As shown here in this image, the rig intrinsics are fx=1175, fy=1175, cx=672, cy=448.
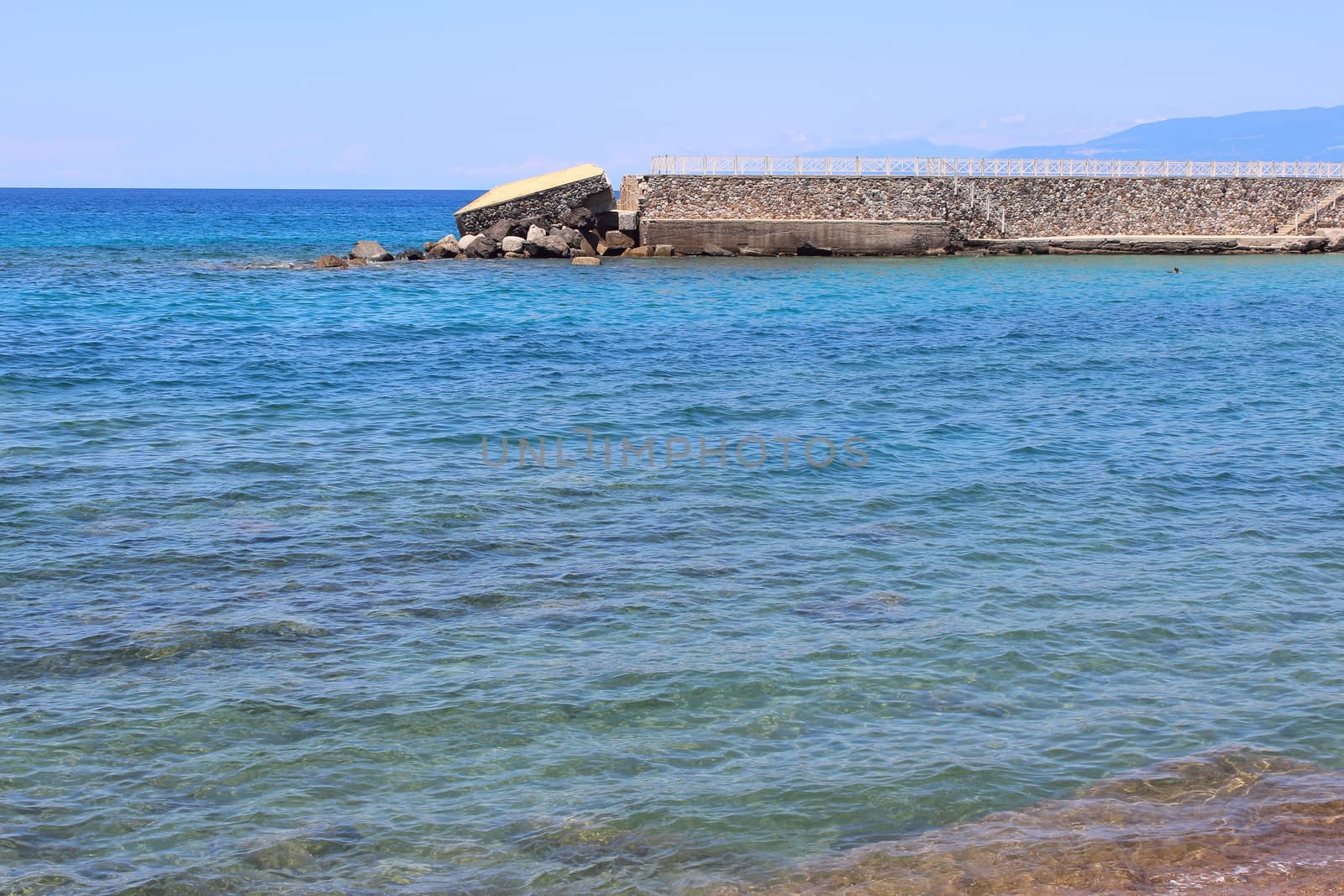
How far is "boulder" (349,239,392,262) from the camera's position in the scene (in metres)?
37.9

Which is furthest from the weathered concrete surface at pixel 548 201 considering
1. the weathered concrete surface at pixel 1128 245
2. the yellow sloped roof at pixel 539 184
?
the weathered concrete surface at pixel 1128 245

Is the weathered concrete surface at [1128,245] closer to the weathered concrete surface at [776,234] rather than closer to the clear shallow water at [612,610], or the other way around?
the weathered concrete surface at [776,234]

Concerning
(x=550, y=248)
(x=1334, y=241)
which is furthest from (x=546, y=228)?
(x=1334, y=241)

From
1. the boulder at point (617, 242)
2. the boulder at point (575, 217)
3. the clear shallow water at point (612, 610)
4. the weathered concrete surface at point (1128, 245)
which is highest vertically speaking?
the boulder at point (575, 217)

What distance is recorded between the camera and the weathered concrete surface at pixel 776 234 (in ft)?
127

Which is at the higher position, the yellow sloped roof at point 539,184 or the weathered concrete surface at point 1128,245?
the yellow sloped roof at point 539,184

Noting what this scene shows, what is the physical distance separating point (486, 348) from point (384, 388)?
417 cm

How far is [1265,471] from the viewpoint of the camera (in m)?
12.5

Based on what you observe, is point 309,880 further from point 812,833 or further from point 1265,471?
point 1265,471

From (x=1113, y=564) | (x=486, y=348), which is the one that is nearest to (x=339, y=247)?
(x=486, y=348)

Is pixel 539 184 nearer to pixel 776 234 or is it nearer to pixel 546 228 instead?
pixel 546 228

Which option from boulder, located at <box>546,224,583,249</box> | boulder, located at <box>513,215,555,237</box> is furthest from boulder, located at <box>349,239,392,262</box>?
boulder, located at <box>546,224,583,249</box>

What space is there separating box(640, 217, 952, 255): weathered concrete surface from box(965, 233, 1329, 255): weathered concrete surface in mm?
3458

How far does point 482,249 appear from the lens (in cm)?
3822
